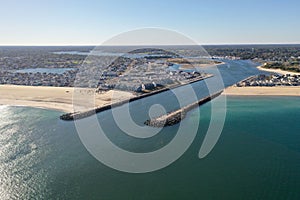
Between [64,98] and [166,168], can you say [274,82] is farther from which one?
[166,168]

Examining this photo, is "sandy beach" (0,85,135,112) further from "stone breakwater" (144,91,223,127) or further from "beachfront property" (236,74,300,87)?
"beachfront property" (236,74,300,87)

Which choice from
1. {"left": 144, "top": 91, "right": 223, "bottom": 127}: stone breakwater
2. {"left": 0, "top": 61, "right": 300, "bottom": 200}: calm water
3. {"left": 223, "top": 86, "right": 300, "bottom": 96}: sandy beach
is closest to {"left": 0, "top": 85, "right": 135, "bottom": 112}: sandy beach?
{"left": 0, "top": 61, "right": 300, "bottom": 200}: calm water

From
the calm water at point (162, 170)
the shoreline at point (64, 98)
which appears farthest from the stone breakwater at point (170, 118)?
the shoreline at point (64, 98)

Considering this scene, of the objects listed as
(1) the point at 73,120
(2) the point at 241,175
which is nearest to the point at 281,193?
(2) the point at 241,175

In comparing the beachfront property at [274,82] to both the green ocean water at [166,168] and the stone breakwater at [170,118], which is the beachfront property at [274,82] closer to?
the stone breakwater at [170,118]

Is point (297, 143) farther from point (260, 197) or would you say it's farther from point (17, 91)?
point (17, 91)
